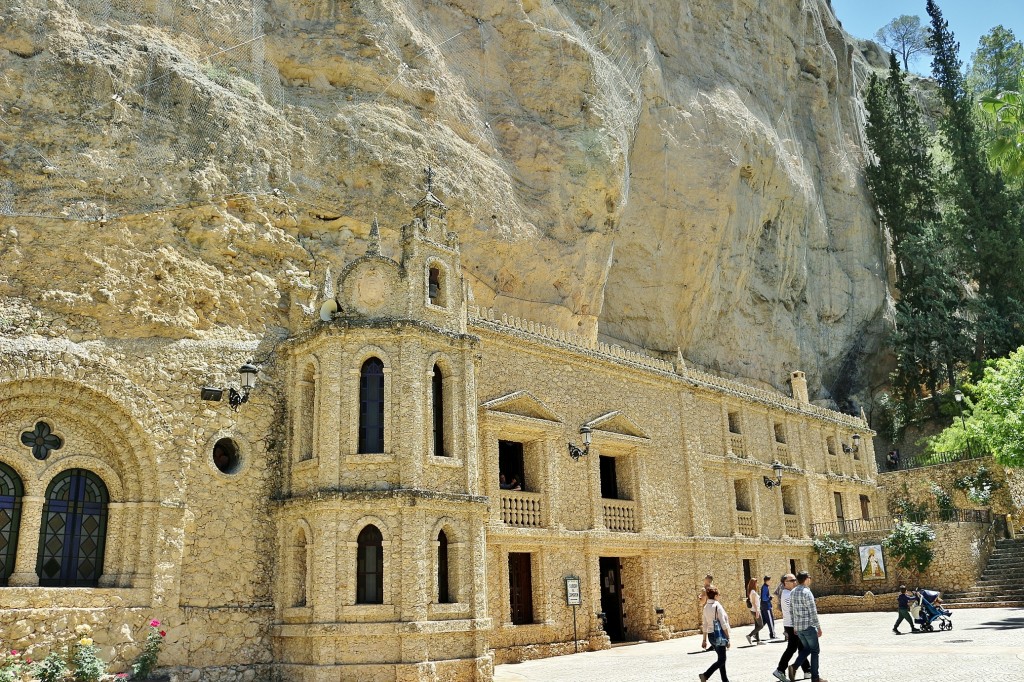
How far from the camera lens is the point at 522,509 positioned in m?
20.7

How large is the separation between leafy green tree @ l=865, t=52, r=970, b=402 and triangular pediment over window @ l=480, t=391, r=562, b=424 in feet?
97.4

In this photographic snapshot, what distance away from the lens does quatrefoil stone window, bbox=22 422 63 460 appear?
14750 millimetres

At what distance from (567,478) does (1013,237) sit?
3478cm

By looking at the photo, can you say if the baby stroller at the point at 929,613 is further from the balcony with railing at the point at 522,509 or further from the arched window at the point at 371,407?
the arched window at the point at 371,407

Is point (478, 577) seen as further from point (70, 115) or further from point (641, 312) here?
point (641, 312)

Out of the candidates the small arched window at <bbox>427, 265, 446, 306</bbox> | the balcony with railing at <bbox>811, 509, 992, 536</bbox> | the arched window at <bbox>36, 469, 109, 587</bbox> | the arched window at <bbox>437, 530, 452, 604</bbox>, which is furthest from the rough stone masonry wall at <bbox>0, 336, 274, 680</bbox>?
the balcony with railing at <bbox>811, 509, 992, 536</bbox>

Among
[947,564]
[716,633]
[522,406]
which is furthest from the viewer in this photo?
[947,564]

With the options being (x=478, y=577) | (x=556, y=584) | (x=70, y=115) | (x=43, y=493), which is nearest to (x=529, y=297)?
(x=556, y=584)

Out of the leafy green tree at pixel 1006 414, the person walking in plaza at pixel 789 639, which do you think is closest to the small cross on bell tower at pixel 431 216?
the person walking in plaza at pixel 789 639

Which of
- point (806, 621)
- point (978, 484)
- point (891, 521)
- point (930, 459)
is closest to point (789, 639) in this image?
point (806, 621)

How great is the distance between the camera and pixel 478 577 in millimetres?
17141

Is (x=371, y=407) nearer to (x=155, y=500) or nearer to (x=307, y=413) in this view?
(x=307, y=413)

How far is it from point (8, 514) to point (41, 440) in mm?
1360

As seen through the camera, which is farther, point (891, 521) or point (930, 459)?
point (930, 459)
